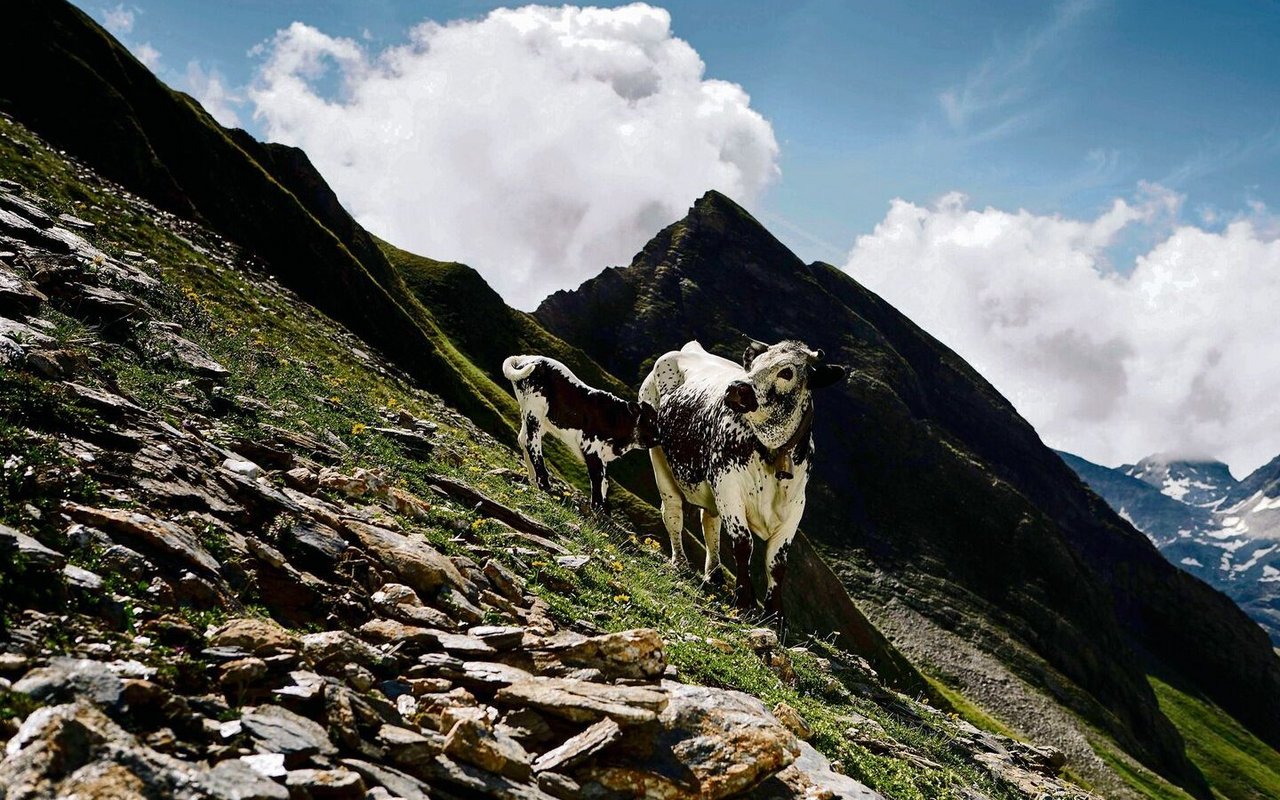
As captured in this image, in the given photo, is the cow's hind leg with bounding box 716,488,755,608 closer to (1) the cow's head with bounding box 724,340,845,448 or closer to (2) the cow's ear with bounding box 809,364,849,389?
(1) the cow's head with bounding box 724,340,845,448

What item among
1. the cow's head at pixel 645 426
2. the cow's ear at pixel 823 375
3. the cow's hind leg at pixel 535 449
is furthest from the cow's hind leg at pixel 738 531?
the cow's hind leg at pixel 535 449

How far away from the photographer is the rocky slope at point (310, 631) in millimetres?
4684

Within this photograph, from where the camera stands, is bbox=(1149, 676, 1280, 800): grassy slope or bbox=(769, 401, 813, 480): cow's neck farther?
bbox=(1149, 676, 1280, 800): grassy slope

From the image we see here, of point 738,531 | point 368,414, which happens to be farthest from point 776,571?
point 368,414

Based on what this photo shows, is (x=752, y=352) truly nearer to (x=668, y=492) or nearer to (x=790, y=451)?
(x=790, y=451)

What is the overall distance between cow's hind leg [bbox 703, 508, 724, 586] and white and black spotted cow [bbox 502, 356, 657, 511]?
240cm

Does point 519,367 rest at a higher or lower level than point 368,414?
higher

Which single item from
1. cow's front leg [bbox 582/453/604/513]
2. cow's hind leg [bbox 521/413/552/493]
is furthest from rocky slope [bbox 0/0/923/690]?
cow's front leg [bbox 582/453/604/513]

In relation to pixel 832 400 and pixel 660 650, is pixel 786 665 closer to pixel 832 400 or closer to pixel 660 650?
pixel 660 650

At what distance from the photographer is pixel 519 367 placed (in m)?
22.5

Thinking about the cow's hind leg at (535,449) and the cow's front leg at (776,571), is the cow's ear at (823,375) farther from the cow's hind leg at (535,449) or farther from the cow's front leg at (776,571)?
the cow's hind leg at (535,449)

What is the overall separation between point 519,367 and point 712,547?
7452 mm

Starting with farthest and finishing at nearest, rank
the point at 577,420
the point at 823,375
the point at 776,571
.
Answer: the point at 577,420 < the point at 776,571 < the point at 823,375

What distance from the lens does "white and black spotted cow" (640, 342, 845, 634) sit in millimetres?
15000
